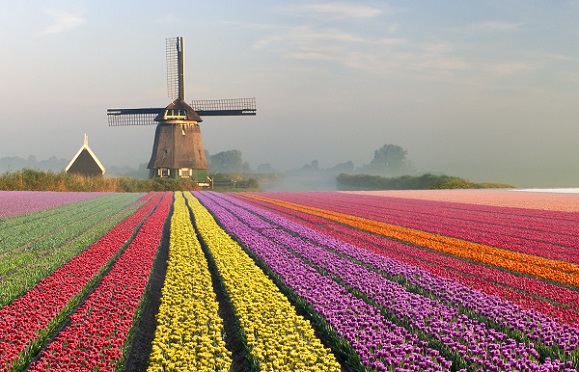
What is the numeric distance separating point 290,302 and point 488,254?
7.43m

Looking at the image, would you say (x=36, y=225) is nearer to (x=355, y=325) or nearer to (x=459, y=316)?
(x=355, y=325)

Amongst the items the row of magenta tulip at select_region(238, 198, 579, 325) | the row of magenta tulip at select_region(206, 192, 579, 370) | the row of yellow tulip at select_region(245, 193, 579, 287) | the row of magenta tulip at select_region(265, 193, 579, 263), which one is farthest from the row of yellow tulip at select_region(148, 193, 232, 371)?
→ the row of magenta tulip at select_region(265, 193, 579, 263)

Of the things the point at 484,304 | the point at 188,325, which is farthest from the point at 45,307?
the point at 484,304

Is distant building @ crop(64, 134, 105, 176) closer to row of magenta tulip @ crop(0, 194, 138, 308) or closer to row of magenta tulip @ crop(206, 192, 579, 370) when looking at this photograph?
row of magenta tulip @ crop(0, 194, 138, 308)

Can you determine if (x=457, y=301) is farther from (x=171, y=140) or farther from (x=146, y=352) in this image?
(x=171, y=140)

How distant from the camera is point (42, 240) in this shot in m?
17.4

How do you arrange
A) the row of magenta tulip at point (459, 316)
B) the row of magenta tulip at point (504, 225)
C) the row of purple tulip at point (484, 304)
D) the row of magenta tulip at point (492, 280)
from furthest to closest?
the row of magenta tulip at point (504, 225), the row of magenta tulip at point (492, 280), the row of purple tulip at point (484, 304), the row of magenta tulip at point (459, 316)

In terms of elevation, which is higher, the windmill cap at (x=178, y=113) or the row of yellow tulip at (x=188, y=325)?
the windmill cap at (x=178, y=113)

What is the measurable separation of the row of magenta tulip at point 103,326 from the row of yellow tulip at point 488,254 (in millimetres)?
8729

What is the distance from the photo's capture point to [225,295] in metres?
10.7

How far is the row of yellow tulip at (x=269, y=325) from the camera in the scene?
681 cm

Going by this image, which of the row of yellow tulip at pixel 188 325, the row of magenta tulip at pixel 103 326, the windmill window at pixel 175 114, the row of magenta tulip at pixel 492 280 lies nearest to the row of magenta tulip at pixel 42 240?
the row of magenta tulip at pixel 103 326

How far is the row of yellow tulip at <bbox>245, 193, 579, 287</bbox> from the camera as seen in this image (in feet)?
40.7

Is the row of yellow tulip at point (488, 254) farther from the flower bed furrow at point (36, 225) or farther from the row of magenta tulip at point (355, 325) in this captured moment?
the flower bed furrow at point (36, 225)
